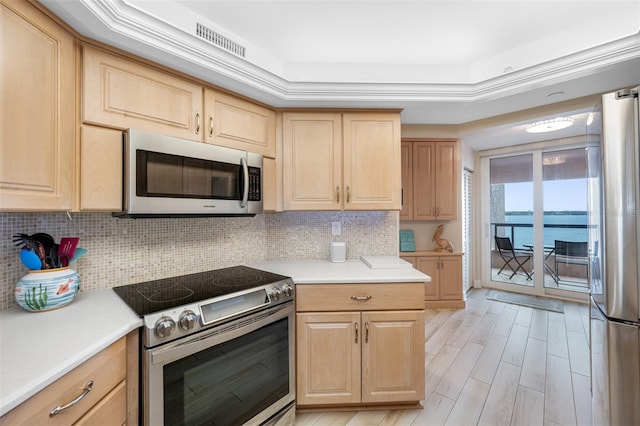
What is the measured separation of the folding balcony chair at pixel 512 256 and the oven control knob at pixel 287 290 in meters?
4.01

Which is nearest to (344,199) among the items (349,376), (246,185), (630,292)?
(246,185)

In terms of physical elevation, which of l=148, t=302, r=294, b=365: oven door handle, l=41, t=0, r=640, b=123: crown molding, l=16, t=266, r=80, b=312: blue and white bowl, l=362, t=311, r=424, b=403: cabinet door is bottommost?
l=362, t=311, r=424, b=403: cabinet door

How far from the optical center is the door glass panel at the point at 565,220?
12.1 ft

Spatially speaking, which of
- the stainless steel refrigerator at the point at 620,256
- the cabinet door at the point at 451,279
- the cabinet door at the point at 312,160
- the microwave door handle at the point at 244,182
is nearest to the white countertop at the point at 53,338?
the microwave door handle at the point at 244,182

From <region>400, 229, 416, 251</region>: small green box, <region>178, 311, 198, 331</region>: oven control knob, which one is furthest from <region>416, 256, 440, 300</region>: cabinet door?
<region>178, 311, 198, 331</region>: oven control knob

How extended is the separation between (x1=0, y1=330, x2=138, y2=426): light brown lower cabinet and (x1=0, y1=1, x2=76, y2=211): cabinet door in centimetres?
66

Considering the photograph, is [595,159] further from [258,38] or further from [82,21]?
[82,21]

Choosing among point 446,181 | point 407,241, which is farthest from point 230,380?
point 446,181

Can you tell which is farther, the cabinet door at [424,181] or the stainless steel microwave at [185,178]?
the cabinet door at [424,181]

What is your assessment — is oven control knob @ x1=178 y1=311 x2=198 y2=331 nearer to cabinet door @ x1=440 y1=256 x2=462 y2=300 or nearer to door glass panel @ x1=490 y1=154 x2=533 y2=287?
cabinet door @ x1=440 y1=256 x2=462 y2=300

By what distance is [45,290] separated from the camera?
113 cm

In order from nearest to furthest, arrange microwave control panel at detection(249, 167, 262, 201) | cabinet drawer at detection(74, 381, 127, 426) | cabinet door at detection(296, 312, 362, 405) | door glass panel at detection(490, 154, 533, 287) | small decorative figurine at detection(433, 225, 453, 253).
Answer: cabinet drawer at detection(74, 381, 127, 426)
cabinet door at detection(296, 312, 362, 405)
microwave control panel at detection(249, 167, 262, 201)
small decorative figurine at detection(433, 225, 453, 253)
door glass panel at detection(490, 154, 533, 287)

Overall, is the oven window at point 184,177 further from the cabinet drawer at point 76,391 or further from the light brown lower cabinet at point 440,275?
the light brown lower cabinet at point 440,275

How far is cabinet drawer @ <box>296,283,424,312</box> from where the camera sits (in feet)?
5.49
